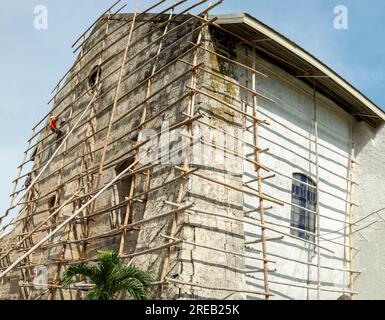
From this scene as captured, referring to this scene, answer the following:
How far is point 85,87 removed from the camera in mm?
14094

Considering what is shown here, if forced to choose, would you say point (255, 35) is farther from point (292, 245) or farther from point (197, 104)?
point (292, 245)

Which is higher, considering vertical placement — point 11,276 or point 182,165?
point 182,165

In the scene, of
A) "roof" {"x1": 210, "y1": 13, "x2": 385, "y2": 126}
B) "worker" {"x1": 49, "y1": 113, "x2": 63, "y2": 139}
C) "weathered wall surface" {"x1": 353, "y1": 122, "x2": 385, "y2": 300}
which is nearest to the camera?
"roof" {"x1": 210, "y1": 13, "x2": 385, "y2": 126}

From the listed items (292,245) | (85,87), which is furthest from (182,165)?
(85,87)

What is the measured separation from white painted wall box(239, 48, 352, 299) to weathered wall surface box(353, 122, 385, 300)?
1.07 ft

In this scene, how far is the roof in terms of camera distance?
31.5ft

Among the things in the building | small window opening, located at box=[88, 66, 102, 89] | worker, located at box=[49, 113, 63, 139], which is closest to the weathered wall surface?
the building

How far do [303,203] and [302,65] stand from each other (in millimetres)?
2877

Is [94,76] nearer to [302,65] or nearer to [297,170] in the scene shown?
[302,65]

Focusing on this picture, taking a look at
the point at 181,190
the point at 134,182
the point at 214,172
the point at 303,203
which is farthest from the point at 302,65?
the point at 181,190

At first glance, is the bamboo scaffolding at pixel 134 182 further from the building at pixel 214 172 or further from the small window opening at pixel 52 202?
the small window opening at pixel 52 202

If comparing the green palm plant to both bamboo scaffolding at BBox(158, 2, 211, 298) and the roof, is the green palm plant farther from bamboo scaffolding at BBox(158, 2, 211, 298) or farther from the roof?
the roof

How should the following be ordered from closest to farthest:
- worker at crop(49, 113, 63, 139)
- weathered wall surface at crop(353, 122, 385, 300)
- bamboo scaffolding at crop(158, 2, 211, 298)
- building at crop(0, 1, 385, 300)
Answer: bamboo scaffolding at crop(158, 2, 211, 298) < building at crop(0, 1, 385, 300) < weathered wall surface at crop(353, 122, 385, 300) < worker at crop(49, 113, 63, 139)
